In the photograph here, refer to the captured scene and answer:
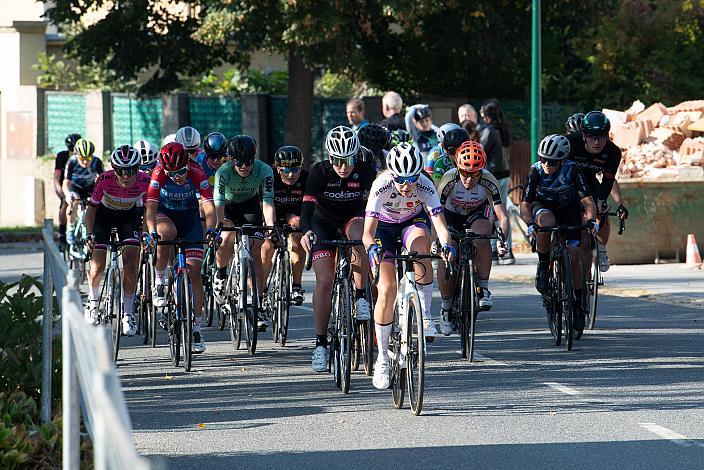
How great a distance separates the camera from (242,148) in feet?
40.3

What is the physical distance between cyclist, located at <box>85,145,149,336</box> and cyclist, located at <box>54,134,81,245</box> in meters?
5.93

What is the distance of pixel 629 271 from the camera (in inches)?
724

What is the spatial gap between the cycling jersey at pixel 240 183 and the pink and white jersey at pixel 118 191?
0.64 meters

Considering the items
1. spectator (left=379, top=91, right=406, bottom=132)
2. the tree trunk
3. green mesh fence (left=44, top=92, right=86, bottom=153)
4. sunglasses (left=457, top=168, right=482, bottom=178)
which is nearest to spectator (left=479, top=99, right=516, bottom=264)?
spectator (left=379, top=91, right=406, bottom=132)

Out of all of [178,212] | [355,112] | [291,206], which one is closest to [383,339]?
[178,212]

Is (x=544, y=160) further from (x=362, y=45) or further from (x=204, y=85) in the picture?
(x=204, y=85)

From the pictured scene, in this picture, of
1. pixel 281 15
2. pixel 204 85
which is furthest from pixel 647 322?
pixel 204 85

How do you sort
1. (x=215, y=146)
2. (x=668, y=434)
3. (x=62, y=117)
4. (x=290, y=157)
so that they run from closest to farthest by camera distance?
(x=668, y=434), (x=290, y=157), (x=215, y=146), (x=62, y=117)

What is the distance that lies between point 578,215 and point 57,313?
16.9 feet

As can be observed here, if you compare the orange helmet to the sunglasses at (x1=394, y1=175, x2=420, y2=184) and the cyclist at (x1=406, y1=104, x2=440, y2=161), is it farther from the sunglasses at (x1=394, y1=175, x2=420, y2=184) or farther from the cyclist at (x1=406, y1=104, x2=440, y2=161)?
the cyclist at (x1=406, y1=104, x2=440, y2=161)

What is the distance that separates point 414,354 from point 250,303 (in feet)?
10.5

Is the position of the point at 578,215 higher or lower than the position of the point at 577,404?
higher

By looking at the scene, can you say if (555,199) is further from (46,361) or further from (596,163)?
(46,361)

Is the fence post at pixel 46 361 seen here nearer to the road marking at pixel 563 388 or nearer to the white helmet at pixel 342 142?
the white helmet at pixel 342 142
